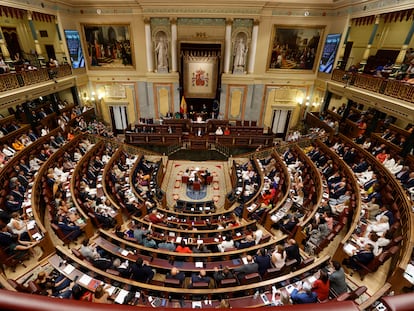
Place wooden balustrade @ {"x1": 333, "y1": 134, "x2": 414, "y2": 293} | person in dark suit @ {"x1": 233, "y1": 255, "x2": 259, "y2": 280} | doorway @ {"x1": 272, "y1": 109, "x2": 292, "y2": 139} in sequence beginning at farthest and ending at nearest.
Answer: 1. doorway @ {"x1": 272, "y1": 109, "x2": 292, "y2": 139}
2. person in dark suit @ {"x1": 233, "y1": 255, "x2": 259, "y2": 280}
3. wooden balustrade @ {"x1": 333, "y1": 134, "x2": 414, "y2": 293}

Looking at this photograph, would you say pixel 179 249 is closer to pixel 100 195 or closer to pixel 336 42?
pixel 100 195

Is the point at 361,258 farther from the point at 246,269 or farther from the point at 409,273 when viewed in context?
the point at 246,269

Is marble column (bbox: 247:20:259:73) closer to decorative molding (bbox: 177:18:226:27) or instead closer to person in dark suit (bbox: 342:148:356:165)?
decorative molding (bbox: 177:18:226:27)

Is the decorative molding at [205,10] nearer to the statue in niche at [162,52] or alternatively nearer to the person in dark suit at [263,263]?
the statue in niche at [162,52]

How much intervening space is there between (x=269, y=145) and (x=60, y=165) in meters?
11.3

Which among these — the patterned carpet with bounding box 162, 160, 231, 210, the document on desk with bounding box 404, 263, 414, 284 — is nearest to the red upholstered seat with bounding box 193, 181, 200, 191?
the patterned carpet with bounding box 162, 160, 231, 210

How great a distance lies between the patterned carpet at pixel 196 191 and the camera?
11594 mm

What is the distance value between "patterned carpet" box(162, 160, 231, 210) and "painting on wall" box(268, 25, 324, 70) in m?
8.35

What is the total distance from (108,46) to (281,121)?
13710 millimetres

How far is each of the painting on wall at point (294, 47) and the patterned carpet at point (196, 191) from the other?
8.35 meters

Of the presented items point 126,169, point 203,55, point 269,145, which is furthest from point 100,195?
point 203,55

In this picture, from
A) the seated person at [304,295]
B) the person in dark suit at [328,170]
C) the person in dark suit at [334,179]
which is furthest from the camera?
the person in dark suit at [328,170]

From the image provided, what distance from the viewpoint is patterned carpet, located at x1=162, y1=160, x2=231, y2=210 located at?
38.0 feet

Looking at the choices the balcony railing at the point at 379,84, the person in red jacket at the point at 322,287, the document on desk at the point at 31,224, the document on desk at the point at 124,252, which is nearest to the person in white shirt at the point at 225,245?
the person in red jacket at the point at 322,287
